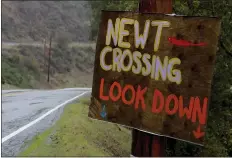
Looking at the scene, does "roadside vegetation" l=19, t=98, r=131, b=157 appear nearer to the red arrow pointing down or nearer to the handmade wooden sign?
the handmade wooden sign

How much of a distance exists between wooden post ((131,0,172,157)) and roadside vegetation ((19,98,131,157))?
174 inches

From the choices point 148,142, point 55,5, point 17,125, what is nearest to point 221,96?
point 17,125

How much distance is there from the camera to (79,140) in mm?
8633

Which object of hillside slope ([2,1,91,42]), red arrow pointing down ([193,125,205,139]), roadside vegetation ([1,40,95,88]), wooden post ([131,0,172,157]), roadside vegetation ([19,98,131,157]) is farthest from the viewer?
hillside slope ([2,1,91,42])

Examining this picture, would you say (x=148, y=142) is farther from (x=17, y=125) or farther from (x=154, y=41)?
(x=17, y=125)

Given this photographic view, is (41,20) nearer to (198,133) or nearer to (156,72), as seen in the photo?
(156,72)

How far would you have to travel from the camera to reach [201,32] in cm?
264

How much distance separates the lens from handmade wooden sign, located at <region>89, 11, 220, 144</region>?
8.71 ft

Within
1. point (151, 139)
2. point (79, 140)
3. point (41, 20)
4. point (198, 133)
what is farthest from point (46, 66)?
point (198, 133)

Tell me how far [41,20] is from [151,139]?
75287 mm

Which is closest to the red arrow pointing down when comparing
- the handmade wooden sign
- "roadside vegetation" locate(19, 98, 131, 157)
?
the handmade wooden sign

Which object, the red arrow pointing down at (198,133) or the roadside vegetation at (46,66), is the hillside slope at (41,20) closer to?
the roadside vegetation at (46,66)

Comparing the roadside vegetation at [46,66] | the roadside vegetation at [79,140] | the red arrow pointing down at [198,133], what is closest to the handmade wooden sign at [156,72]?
the red arrow pointing down at [198,133]

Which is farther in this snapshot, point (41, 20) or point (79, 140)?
point (41, 20)
